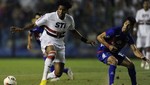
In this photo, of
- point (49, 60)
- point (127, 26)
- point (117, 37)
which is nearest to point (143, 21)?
point (117, 37)

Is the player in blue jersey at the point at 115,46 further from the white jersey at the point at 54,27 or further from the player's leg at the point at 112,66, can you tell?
the white jersey at the point at 54,27

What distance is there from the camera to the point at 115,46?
13734 mm

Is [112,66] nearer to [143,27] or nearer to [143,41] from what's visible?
[143,27]

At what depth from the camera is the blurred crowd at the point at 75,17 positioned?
30203mm

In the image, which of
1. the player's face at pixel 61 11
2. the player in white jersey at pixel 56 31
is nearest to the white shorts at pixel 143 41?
the player in white jersey at pixel 56 31

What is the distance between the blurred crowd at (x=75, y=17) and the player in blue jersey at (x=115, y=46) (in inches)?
638

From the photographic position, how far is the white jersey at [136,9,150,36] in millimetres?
22453

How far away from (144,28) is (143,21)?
33 cm

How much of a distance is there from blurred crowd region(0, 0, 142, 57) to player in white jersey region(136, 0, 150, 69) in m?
6.52

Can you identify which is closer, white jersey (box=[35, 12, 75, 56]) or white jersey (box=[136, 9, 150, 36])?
white jersey (box=[35, 12, 75, 56])

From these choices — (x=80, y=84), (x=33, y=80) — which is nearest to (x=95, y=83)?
(x=80, y=84)

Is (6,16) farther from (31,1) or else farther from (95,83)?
(95,83)

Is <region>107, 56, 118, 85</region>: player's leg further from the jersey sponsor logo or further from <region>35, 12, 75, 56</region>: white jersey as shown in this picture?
the jersey sponsor logo

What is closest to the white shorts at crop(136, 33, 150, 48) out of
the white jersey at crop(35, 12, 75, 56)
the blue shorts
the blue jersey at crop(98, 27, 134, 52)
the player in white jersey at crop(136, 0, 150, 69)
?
the player in white jersey at crop(136, 0, 150, 69)
